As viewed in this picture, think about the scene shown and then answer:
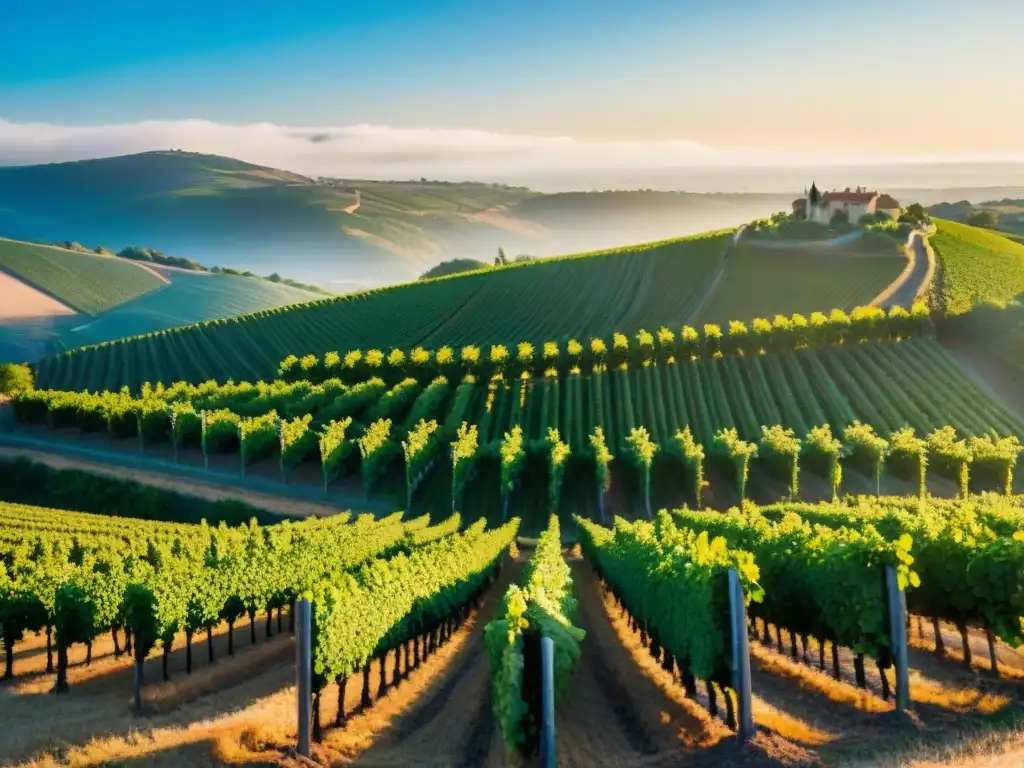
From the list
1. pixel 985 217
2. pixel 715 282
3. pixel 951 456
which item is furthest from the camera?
pixel 985 217

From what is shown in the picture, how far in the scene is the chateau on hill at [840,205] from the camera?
112438 millimetres

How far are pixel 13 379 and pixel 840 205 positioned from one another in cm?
10606

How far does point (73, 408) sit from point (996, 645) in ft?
222

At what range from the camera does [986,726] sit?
43.0ft

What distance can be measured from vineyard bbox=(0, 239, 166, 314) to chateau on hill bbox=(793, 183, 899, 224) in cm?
13603

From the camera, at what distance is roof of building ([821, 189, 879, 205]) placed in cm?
11531

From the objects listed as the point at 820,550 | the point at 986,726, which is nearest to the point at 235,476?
the point at 820,550

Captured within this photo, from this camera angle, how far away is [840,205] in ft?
377

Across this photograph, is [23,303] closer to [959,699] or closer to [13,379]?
[13,379]

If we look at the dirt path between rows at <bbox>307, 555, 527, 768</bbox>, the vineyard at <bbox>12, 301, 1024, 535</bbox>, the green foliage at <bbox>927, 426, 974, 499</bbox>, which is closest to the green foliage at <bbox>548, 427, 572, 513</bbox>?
the vineyard at <bbox>12, 301, 1024, 535</bbox>

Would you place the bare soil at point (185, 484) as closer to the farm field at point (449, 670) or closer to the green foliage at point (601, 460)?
the green foliage at point (601, 460)

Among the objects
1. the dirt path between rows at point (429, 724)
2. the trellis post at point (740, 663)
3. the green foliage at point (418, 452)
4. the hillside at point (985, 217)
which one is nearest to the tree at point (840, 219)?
the hillside at point (985, 217)

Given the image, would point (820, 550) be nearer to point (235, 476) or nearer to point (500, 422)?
point (500, 422)

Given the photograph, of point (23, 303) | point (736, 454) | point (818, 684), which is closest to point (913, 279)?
point (736, 454)
